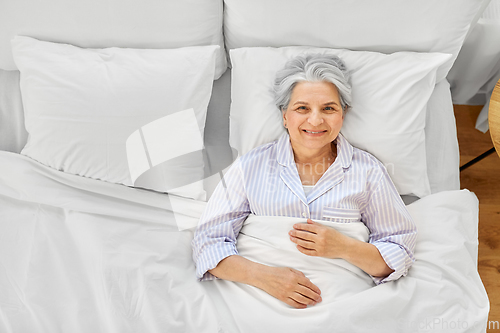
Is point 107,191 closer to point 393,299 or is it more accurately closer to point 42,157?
point 42,157

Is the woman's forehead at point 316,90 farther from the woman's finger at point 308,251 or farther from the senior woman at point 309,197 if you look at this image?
the woman's finger at point 308,251

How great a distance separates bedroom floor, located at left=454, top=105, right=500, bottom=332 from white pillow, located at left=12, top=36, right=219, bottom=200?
1.29 m

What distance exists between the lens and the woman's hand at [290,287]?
1183 millimetres

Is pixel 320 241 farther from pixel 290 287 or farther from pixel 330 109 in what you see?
pixel 330 109

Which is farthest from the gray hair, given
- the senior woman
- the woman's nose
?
the woman's nose

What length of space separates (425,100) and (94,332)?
1.28m

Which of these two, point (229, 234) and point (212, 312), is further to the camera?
point (229, 234)

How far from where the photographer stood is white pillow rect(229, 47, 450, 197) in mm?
1425

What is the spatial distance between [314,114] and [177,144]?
47 cm

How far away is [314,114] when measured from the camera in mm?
1274

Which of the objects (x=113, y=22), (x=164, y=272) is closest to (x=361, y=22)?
(x=113, y=22)

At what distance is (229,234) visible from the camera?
1.31 meters

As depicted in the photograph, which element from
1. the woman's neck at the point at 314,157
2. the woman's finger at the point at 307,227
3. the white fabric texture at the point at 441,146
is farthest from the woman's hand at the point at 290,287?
the white fabric texture at the point at 441,146

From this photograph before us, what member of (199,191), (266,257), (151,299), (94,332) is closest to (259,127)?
(199,191)
